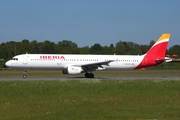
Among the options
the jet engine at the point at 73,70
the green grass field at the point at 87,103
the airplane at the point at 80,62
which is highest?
the airplane at the point at 80,62

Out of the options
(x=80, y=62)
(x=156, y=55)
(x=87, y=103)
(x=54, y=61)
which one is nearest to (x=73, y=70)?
(x=54, y=61)

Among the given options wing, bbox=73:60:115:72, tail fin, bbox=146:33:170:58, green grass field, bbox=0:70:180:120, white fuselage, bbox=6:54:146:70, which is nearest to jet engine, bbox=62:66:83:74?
wing, bbox=73:60:115:72

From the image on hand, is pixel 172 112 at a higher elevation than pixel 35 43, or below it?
below

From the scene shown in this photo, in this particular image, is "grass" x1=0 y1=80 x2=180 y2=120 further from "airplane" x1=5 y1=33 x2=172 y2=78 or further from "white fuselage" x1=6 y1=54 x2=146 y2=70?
"white fuselage" x1=6 y1=54 x2=146 y2=70

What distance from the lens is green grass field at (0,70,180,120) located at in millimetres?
14516

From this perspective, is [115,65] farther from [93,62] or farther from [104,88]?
[104,88]

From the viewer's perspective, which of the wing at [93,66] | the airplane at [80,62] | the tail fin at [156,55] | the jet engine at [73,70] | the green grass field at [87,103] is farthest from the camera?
the tail fin at [156,55]

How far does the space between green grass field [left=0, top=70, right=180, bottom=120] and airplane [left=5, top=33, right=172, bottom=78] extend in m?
17.2

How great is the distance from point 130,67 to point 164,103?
28.9 metres

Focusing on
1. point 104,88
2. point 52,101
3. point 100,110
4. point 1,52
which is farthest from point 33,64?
point 1,52

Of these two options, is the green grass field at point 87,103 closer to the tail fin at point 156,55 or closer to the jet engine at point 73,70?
the jet engine at point 73,70

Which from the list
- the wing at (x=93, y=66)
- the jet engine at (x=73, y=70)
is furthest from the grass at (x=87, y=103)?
the wing at (x=93, y=66)

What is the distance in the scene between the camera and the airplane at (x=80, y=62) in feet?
141

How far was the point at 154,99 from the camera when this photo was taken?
1994 cm
